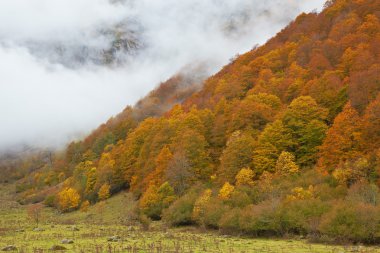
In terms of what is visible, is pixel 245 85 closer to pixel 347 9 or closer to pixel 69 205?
pixel 347 9

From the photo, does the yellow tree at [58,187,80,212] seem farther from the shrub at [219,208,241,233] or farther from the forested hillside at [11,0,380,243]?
the shrub at [219,208,241,233]

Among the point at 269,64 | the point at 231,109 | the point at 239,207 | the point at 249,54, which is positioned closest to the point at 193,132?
the point at 231,109

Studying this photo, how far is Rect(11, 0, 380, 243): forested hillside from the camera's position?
52.9 metres

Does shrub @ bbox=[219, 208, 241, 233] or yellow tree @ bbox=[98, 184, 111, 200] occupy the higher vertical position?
yellow tree @ bbox=[98, 184, 111, 200]

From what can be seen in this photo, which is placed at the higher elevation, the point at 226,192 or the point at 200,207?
the point at 226,192

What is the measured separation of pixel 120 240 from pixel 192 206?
30.6 m

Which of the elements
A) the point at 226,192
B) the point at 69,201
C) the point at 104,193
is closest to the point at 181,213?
the point at 226,192

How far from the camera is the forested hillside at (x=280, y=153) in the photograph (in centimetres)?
5294

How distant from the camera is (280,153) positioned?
77812mm

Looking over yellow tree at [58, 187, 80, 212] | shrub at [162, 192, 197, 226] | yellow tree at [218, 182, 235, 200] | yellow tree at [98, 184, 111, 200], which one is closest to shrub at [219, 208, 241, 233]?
yellow tree at [218, 182, 235, 200]

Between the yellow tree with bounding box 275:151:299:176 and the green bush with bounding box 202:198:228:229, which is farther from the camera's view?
the yellow tree with bounding box 275:151:299:176

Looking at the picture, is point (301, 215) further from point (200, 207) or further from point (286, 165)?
point (200, 207)

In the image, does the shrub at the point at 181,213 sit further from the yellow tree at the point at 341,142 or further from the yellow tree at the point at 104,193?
the yellow tree at the point at 104,193

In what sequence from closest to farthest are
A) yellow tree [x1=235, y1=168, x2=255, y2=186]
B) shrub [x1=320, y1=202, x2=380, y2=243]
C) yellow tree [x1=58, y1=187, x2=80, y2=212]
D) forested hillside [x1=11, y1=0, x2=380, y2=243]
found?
shrub [x1=320, y1=202, x2=380, y2=243] < forested hillside [x1=11, y1=0, x2=380, y2=243] < yellow tree [x1=235, y1=168, x2=255, y2=186] < yellow tree [x1=58, y1=187, x2=80, y2=212]
